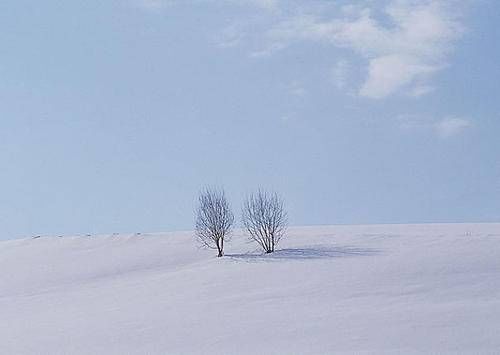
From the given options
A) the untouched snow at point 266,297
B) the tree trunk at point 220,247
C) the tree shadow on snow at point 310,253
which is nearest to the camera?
the untouched snow at point 266,297

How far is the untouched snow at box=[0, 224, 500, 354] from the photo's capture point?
22125mm

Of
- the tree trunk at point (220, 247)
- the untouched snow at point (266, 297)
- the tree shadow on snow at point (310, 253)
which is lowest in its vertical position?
the untouched snow at point (266, 297)

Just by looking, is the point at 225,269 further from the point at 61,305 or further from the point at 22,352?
the point at 22,352

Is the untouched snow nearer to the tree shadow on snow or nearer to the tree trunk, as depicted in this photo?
the tree shadow on snow

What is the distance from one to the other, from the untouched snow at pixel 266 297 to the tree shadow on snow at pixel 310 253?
81 mm

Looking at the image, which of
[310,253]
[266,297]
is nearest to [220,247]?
[310,253]

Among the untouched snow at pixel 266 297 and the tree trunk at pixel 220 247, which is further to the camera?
the tree trunk at pixel 220 247

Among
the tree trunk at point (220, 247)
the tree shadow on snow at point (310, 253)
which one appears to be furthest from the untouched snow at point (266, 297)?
the tree trunk at point (220, 247)

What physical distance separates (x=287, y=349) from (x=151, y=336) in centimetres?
554

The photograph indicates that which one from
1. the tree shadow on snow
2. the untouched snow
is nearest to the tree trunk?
the untouched snow

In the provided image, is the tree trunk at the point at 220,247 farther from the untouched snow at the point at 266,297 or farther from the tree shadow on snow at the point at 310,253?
the tree shadow on snow at the point at 310,253

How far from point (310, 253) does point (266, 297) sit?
1085 cm

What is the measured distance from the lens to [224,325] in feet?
82.1

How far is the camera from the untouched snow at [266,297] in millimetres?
22125
